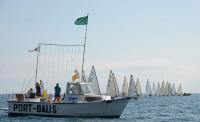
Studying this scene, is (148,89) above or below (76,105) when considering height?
above

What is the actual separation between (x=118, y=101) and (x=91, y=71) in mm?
15963

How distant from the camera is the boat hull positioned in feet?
121

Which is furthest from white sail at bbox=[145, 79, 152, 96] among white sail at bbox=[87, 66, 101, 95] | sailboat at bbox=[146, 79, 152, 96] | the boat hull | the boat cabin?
the boat cabin

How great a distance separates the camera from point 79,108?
121ft

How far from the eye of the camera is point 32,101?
3931 centimetres

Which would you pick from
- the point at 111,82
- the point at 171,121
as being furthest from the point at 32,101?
the point at 111,82

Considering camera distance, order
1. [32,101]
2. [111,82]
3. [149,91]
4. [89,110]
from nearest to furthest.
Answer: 1. [89,110]
2. [32,101]
3. [111,82]
4. [149,91]

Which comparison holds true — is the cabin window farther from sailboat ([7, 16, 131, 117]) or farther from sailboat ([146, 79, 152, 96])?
sailboat ([146, 79, 152, 96])

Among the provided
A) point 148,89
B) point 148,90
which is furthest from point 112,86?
point 148,90

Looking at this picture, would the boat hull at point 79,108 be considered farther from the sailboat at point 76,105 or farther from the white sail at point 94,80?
the white sail at point 94,80

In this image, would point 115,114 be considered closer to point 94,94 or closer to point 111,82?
point 94,94

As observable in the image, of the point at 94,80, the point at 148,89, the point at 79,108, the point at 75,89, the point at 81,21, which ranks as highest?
the point at 81,21

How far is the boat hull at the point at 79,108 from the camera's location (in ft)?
121

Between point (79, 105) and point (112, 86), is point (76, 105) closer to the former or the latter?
point (79, 105)
